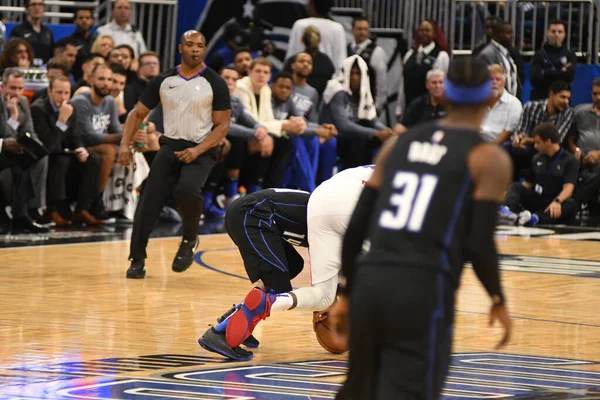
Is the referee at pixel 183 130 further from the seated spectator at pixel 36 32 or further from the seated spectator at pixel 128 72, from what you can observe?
the seated spectator at pixel 36 32

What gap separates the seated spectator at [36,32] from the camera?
16.0 meters

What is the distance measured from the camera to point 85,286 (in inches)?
367

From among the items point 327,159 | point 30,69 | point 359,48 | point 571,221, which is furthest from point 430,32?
point 30,69

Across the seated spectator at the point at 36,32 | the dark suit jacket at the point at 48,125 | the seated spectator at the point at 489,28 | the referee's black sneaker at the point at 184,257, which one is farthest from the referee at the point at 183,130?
the seated spectator at the point at 489,28

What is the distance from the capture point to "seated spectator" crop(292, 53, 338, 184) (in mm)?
16250

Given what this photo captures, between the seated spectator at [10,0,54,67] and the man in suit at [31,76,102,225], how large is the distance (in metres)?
2.66

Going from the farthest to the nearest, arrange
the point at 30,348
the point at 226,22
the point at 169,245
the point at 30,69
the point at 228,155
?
the point at 226,22 < the point at 228,155 < the point at 30,69 < the point at 169,245 < the point at 30,348

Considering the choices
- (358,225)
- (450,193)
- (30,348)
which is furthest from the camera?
(30,348)

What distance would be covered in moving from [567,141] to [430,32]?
2.60 m

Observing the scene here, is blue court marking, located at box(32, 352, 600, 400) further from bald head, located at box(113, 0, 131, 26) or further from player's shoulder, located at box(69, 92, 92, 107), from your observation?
bald head, located at box(113, 0, 131, 26)

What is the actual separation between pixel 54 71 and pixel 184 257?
4.67 m

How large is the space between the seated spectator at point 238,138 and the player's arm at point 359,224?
36.4 ft

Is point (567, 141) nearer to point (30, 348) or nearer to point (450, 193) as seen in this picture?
point (30, 348)

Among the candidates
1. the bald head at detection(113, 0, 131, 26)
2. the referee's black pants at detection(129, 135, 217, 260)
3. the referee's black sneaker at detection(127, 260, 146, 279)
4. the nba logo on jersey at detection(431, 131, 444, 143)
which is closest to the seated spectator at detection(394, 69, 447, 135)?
the bald head at detection(113, 0, 131, 26)
